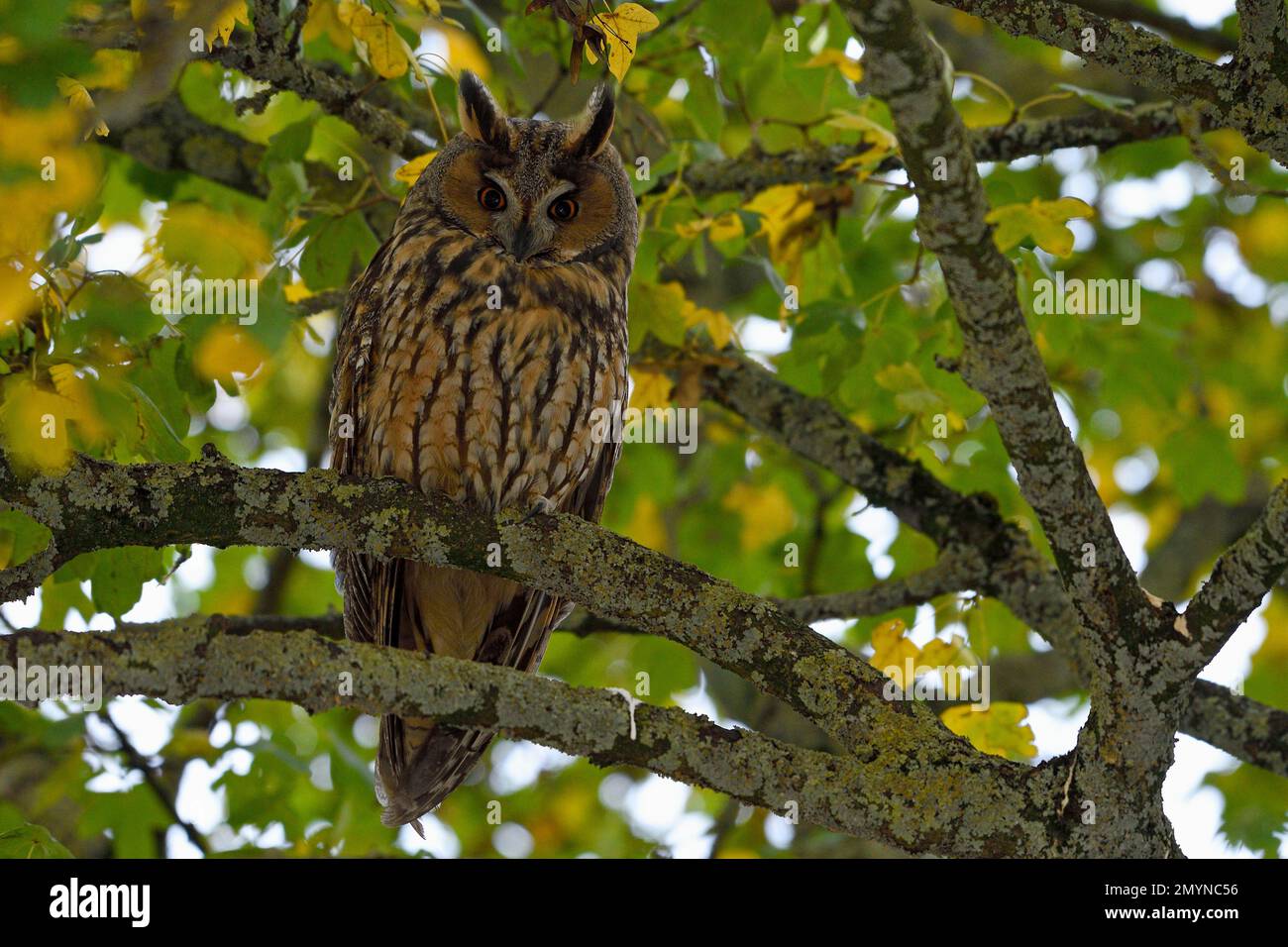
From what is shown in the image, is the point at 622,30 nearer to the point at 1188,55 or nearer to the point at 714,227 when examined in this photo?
the point at 1188,55

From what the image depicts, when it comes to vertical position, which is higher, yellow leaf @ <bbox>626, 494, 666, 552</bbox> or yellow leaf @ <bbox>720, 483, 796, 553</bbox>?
yellow leaf @ <bbox>626, 494, 666, 552</bbox>

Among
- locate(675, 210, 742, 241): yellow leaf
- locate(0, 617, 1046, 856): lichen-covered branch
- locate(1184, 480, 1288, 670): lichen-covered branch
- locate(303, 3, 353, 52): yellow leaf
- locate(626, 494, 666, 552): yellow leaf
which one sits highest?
locate(303, 3, 353, 52): yellow leaf

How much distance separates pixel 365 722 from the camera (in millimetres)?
8094

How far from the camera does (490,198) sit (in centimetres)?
417

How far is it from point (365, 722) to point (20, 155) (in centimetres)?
676

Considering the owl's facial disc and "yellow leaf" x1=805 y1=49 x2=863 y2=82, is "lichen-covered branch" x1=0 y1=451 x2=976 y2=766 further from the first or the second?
"yellow leaf" x1=805 y1=49 x2=863 y2=82

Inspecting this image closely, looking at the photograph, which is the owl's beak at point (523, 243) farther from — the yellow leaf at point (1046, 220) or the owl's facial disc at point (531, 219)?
the yellow leaf at point (1046, 220)

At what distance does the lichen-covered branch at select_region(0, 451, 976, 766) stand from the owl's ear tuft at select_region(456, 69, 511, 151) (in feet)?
4.94

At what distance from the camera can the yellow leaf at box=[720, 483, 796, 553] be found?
672 centimetres

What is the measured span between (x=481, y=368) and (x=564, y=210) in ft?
2.33

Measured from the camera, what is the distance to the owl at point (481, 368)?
12.6 feet

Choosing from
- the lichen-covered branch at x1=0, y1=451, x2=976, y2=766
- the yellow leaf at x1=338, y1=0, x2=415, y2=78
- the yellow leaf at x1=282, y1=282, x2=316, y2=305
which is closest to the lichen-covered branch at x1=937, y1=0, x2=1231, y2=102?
the lichen-covered branch at x1=0, y1=451, x2=976, y2=766

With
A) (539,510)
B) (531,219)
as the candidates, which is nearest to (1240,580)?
(539,510)
